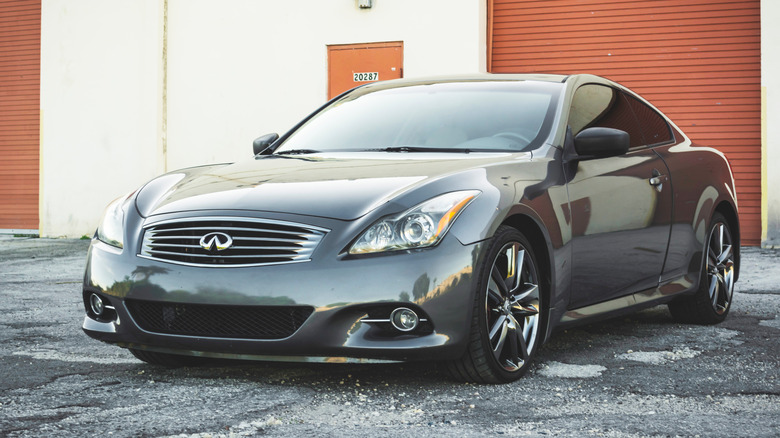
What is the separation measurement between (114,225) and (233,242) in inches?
28.0

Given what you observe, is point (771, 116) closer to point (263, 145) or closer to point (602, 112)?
point (602, 112)

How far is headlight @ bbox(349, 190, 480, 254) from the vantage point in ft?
11.6

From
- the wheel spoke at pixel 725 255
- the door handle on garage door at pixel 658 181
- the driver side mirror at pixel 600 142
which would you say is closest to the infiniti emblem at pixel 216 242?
the driver side mirror at pixel 600 142

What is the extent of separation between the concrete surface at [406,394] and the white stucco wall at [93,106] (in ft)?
30.5

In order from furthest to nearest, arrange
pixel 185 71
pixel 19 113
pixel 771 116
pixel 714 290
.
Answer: pixel 19 113 < pixel 185 71 < pixel 771 116 < pixel 714 290

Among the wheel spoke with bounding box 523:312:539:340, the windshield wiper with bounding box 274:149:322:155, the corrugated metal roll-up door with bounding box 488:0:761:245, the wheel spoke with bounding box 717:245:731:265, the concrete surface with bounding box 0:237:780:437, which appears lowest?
the concrete surface with bounding box 0:237:780:437

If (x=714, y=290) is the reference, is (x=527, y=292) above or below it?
above

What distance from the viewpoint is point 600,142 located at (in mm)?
4438

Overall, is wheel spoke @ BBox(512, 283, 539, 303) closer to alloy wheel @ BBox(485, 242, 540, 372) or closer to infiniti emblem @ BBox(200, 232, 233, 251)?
alloy wheel @ BBox(485, 242, 540, 372)

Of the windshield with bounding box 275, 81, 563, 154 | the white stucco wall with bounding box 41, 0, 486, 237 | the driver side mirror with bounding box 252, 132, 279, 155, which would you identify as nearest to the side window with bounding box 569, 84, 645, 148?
the windshield with bounding box 275, 81, 563, 154

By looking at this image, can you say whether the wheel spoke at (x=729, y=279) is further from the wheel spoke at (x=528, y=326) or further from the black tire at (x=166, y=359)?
the black tire at (x=166, y=359)

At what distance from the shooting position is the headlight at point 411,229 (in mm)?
3539

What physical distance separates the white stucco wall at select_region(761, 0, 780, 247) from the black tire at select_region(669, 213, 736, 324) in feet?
19.2

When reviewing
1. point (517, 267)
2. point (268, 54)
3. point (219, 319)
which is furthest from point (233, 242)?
point (268, 54)
